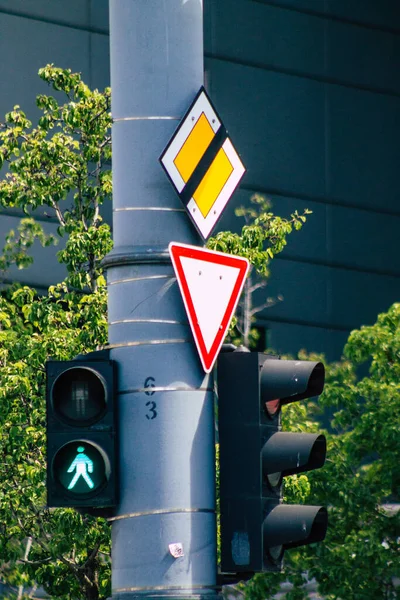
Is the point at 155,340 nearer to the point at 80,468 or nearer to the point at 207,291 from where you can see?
the point at 207,291

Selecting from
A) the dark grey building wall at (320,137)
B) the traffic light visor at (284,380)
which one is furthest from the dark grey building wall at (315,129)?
the traffic light visor at (284,380)

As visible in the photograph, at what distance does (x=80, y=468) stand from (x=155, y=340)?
63 cm

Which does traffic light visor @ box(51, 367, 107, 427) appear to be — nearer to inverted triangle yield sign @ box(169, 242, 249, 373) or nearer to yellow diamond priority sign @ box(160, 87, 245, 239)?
inverted triangle yield sign @ box(169, 242, 249, 373)

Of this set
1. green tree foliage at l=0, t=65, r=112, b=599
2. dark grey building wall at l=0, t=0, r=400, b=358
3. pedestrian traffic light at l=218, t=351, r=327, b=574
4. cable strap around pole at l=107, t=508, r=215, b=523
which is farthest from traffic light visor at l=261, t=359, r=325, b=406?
dark grey building wall at l=0, t=0, r=400, b=358

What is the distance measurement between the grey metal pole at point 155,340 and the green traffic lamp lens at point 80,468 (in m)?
0.11

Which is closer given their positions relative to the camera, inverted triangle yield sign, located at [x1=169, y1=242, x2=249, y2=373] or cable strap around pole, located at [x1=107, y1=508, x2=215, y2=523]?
cable strap around pole, located at [x1=107, y1=508, x2=215, y2=523]

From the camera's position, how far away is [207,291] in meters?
6.14

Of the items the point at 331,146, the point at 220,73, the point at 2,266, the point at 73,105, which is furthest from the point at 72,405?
the point at 331,146

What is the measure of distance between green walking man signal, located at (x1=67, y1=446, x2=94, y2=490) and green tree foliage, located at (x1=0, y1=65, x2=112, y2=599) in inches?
275

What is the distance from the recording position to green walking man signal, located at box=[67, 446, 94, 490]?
5.87 meters

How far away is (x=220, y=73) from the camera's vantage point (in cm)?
3155

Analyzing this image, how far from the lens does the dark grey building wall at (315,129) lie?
104 ft

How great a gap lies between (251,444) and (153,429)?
47 cm

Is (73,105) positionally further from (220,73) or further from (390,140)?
(390,140)
